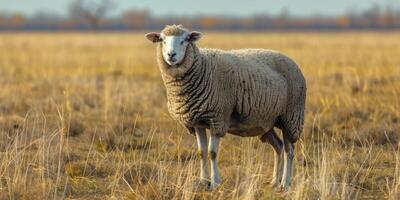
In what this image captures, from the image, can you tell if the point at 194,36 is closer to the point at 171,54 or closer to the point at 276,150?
the point at 171,54

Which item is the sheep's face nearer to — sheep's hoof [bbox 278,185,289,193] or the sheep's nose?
the sheep's nose

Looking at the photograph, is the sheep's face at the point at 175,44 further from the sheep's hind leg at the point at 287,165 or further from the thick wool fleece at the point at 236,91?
the sheep's hind leg at the point at 287,165

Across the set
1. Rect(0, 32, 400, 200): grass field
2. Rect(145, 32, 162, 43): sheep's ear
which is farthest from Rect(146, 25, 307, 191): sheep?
Rect(0, 32, 400, 200): grass field

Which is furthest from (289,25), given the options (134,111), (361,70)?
(134,111)

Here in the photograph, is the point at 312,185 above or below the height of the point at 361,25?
above

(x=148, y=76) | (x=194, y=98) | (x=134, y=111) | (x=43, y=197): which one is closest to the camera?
(x=43, y=197)

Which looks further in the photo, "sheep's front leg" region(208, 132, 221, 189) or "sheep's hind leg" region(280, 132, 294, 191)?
"sheep's hind leg" region(280, 132, 294, 191)

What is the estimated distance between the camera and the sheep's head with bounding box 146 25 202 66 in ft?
23.6

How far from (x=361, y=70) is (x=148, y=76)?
6.78m

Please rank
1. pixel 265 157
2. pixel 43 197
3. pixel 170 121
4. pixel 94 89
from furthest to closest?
pixel 94 89, pixel 170 121, pixel 265 157, pixel 43 197

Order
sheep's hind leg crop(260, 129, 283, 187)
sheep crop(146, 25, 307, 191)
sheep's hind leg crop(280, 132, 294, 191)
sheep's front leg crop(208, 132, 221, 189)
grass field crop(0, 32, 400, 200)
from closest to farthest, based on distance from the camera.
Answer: grass field crop(0, 32, 400, 200), sheep crop(146, 25, 307, 191), sheep's front leg crop(208, 132, 221, 189), sheep's hind leg crop(280, 132, 294, 191), sheep's hind leg crop(260, 129, 283, 187)

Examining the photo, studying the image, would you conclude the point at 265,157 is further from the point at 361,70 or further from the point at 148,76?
the point at 361,70

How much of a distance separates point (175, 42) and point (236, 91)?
92cm

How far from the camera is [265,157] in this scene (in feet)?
31.2
